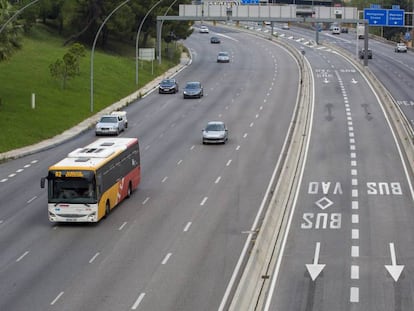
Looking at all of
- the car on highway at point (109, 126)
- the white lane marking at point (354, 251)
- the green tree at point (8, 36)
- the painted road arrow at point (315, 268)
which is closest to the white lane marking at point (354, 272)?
the painted road arrow at point (315, 268)

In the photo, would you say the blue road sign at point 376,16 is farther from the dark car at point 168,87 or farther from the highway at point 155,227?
the highway at point 155,227

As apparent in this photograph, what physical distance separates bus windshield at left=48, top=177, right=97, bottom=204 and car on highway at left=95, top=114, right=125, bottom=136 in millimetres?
25930

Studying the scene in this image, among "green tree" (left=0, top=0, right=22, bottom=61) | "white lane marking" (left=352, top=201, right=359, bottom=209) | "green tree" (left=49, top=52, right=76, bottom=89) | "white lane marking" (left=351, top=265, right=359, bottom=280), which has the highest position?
"green tree" (left=0, top=0, right=22, bottom=61)

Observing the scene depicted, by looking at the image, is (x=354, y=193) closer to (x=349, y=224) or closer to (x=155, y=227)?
(x=349, y=224)

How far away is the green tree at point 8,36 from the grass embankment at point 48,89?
160 inches

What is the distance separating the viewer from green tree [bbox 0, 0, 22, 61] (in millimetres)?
64812

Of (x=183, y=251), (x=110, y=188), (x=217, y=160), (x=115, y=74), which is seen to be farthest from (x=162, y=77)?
(x=183, y=251)

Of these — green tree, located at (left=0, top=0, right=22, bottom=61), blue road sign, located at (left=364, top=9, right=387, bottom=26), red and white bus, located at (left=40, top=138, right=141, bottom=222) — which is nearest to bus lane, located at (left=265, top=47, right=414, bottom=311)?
red and white bus, located at (left=40, top=138, right=141, bottom=222)

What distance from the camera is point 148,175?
48469mm

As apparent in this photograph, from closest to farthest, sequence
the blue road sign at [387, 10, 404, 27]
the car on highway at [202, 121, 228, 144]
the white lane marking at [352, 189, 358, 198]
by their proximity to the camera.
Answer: the white lane marking at [352, 189, 358, 198] → the car on highway at [202, 121, 228, 144] → the blue road sign at [387, 10, 404, 27]

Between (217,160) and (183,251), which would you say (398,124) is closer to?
(217,160)

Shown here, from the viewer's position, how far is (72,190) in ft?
122

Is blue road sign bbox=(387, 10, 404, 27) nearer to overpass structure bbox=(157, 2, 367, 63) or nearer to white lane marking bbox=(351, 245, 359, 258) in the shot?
overpass structure bbox=(157, 2, 367, 63)

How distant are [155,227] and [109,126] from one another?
1060 inches
